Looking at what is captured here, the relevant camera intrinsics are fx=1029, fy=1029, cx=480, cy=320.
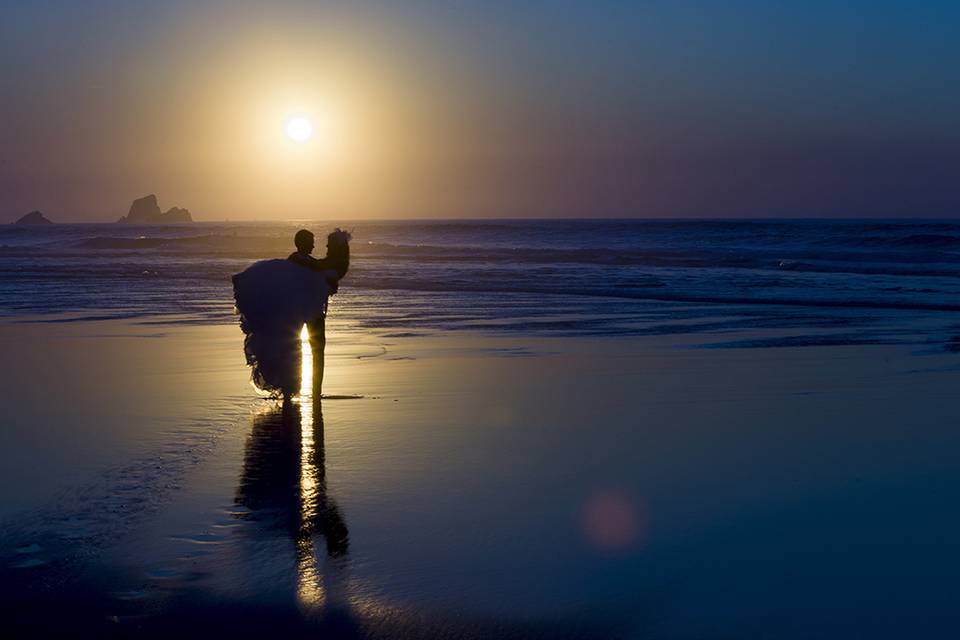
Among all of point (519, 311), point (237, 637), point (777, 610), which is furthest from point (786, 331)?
point (237, 637)

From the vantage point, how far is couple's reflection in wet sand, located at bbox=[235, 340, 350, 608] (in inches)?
175

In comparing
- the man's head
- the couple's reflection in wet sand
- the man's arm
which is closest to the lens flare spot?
the couple's reflection in wet sand

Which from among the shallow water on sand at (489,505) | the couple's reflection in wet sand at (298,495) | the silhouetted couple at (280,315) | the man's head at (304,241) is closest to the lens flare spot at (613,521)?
the shallow water on sand at (489,505)

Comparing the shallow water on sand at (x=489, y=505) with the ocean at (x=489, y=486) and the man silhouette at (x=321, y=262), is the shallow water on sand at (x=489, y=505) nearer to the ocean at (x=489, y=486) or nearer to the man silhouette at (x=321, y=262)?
the ocean at (x=489, y=486)

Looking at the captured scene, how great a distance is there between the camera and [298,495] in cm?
566

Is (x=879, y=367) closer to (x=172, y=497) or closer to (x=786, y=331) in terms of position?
(x=786, y=331)

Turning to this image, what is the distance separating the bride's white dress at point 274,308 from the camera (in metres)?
8.74

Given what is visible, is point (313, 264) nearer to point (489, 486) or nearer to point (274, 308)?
point (274, 308)

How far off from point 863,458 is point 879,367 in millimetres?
4274

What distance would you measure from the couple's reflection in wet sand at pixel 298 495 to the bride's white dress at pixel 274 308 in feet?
2.06

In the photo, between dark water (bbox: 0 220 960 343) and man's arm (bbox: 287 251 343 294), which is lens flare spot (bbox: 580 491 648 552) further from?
dark water (bbox: 0 220 960 343)

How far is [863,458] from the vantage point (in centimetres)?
641

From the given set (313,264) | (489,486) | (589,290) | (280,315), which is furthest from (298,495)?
(589,290)

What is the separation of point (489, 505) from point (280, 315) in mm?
4024
